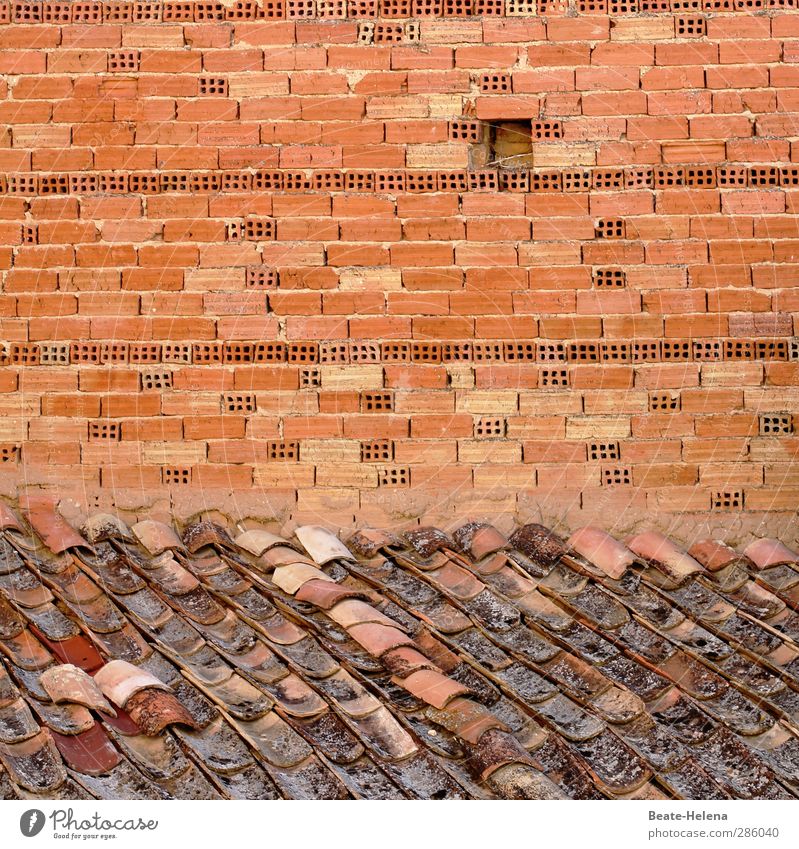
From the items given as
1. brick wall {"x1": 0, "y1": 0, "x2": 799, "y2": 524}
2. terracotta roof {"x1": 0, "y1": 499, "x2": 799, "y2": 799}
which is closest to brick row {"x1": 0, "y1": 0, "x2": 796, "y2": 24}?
brick wall {"x1": 0, "y1": 0, "x2": 799, "y2": 524}

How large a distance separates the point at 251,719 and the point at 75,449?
1822mm

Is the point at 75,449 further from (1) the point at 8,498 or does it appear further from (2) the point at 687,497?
(2) the point at 687,497

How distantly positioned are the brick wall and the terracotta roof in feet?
1.09

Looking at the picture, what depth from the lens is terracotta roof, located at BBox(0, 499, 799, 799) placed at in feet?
13.8

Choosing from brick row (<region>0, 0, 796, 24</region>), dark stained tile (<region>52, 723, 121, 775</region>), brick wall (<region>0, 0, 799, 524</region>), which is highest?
brick row (<region>0, 0, 796, 24</region>)

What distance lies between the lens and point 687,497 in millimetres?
5652

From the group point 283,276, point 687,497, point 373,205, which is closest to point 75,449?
point 283,276

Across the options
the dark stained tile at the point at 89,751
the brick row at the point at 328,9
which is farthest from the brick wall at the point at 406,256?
the dark stained tile at the point at 89,751

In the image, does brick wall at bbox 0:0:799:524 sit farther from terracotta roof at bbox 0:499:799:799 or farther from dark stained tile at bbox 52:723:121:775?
dark stained tile at bbox 52:723:121:775

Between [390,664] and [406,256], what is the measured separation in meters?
1.92

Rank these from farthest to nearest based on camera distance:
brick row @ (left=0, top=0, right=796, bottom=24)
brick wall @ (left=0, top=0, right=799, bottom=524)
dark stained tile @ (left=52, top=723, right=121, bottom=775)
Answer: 1. brick row @ (left=0, top=0, right=796, bottom=24)
2. brick wall @ (left=0, top=0, right=799, bottom=524)
3. dark stained tile @ (left=52, top=723, right=121, bottom=775)

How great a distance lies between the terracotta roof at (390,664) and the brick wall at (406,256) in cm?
33

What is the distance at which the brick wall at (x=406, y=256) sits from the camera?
5.69 metres

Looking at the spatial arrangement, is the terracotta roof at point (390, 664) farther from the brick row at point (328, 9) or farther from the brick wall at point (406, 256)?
the brick row at point (328, 9)
